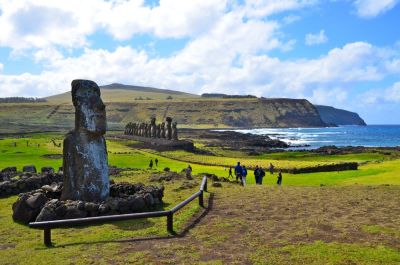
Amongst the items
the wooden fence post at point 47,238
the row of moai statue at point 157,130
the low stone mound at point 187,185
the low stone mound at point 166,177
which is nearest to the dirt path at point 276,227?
the wooden fence post at point 47,238

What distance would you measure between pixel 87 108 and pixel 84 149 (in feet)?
5.64

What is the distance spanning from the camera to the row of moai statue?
3239 inches

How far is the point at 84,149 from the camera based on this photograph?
1812cm

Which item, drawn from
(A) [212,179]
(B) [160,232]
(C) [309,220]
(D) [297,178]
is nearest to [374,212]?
(C) [309,220]

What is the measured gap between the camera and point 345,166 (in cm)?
4641

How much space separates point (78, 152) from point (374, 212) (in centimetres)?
1224

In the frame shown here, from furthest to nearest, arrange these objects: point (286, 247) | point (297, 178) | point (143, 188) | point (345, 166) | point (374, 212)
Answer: point (345, 166) < point (297, 178) < point (143, 188) < point (374, 212) < point (286, 247)

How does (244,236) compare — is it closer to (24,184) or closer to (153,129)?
(24,184)

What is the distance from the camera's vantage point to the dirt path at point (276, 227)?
40.1ft

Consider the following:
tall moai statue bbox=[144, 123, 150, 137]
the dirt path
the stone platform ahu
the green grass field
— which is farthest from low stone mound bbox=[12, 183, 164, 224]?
tall moai statue bbox=[144, 123, 150, 137]

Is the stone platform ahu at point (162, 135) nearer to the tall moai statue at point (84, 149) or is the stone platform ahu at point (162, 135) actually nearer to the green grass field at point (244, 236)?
the green grass field at point (244, 236)

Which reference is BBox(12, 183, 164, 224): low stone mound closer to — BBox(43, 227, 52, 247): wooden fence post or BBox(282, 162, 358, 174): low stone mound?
BBox(43, 227, 52, 247): wooden fence post

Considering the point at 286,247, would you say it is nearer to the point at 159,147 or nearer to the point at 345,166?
the point at 345,166

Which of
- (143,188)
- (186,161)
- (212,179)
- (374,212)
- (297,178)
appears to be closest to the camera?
(374,212)
